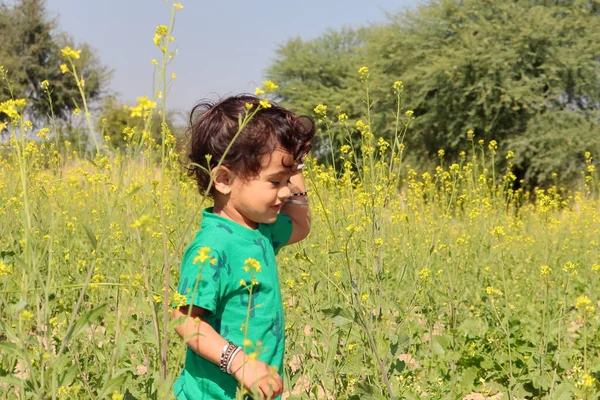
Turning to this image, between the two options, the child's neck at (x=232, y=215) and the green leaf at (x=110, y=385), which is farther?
the child's neck at (x=232, y=215)

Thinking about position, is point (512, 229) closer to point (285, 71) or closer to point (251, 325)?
point (251, 325)

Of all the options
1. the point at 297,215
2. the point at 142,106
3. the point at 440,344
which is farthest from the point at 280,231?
the point at 440,344

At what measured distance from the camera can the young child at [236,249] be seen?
171cm

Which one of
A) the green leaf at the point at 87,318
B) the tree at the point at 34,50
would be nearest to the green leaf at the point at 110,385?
the green leaf at the point at 87,318

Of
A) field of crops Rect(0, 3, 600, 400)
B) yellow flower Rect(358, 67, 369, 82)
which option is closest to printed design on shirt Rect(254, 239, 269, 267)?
field of crops Rect(0, 3, 600, 400)

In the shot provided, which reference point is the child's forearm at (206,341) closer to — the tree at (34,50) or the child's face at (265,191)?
the child's face at (265,191)

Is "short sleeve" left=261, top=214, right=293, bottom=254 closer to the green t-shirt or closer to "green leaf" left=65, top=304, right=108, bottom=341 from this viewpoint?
the green t-shirt

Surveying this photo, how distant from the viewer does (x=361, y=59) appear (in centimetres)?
2133

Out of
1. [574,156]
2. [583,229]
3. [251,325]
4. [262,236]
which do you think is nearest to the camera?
[251,325]

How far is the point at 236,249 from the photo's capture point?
1.83 m

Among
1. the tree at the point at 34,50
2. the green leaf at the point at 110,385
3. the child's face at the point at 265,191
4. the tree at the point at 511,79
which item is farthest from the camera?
the tree at the point at 34,50

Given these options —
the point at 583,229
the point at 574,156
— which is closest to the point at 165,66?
the point at 583,229

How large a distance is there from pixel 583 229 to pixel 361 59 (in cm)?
1543

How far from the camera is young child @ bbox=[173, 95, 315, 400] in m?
1.71
